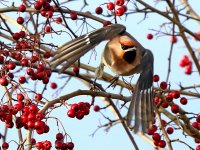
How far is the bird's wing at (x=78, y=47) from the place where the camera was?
8.04 feet

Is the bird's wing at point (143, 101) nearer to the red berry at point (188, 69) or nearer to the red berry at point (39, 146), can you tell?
the red berry at point (39, 146)

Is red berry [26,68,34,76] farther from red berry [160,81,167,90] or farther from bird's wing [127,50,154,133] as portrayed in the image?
red berry [160,81,167,90]

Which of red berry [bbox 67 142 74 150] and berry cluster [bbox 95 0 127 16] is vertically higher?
berry cluster [bbox 95 0 127 16]

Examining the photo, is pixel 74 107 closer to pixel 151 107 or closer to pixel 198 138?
pixel 151 107

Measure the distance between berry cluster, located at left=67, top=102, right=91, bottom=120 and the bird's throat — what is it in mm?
695

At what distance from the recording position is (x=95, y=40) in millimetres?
2789

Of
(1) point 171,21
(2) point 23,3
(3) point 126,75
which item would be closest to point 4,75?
(2) point 23,3

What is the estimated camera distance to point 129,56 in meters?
3.22

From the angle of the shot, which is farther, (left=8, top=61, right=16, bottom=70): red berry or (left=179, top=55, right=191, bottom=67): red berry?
(left=179, top=55, right=191, bottom=67): red berry

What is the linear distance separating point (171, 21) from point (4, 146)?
1780mm

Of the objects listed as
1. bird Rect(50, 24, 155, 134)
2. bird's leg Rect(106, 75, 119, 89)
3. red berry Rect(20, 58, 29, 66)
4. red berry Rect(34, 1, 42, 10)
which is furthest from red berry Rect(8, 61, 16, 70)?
bird's leg Rect(106, 75, 119, 89)

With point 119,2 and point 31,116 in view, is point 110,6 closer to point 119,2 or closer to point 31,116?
point 119,2

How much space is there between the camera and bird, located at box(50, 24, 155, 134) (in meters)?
2.50

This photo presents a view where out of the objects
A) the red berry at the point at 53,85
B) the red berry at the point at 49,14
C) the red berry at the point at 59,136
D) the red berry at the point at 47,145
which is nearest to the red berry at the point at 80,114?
the red berry at the point at 59,136
